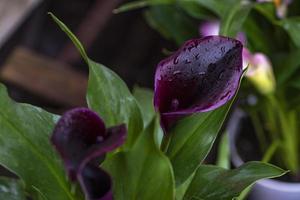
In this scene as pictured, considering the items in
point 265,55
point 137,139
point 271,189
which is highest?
point 137,139

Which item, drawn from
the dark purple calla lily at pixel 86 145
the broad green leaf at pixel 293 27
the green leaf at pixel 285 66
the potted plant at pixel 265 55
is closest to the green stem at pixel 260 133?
the potted plant at pixel 265 55

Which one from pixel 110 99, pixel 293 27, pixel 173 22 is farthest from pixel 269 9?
pixel 110 99

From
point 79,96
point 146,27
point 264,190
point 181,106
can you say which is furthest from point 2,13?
point 181,106

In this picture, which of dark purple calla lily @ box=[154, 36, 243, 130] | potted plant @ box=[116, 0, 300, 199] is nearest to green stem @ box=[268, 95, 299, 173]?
potted plant @ box=[116, 0, 300, 199]

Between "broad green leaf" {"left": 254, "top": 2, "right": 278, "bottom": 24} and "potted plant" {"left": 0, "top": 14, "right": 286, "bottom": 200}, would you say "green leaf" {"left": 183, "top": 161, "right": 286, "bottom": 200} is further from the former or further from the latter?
"broad green leaf" {"left": 254, "top": 2, "right": 278, "bottom": 24}

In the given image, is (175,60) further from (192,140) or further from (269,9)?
(269,9)
